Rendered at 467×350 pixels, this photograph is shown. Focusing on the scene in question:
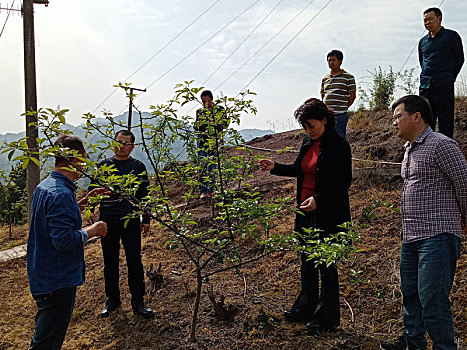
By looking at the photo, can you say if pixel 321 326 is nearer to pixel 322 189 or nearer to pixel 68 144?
pixel 322 189

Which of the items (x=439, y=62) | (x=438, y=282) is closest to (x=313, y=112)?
(x=438, y=282)

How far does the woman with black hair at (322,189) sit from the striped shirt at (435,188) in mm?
539

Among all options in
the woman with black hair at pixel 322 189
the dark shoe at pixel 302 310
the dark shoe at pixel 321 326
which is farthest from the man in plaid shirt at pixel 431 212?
the dark shoe at pixel 302 310

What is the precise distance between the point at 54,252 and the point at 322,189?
1912mm

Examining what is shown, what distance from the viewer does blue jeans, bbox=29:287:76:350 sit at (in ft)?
7.58

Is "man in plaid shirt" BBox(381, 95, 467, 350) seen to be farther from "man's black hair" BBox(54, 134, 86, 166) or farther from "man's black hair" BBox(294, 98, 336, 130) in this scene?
"man's black hair" BBox(54, 134, 86, 166)

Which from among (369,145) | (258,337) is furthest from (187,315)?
(369,145)

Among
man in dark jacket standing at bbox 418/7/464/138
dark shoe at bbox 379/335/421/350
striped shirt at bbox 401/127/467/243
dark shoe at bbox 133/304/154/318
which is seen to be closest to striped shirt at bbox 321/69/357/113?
man in dark jacket standing at bbox 418/7/464/138

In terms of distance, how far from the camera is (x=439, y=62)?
469 centimetres

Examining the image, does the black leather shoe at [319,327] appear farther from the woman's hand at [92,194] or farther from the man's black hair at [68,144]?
the man's black hair at [68,144]

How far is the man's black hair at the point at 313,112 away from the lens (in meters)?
2.95

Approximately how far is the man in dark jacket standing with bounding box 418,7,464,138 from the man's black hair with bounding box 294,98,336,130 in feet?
7.76

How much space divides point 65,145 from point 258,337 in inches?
83.0

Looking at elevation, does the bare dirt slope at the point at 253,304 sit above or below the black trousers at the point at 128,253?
below
